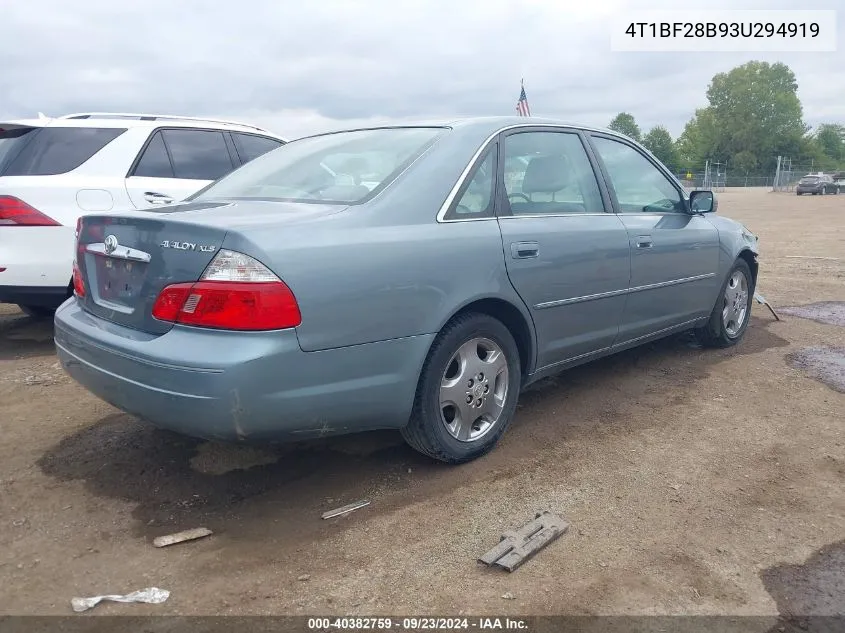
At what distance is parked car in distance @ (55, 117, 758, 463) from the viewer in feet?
8.28

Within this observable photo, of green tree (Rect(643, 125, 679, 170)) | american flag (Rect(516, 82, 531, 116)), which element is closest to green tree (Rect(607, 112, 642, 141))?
green tree (Rect(643, 125, 679, 170))

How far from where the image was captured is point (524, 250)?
338cm

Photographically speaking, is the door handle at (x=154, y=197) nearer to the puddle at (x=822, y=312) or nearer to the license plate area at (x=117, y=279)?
the license plate area at (x=117, y=279)

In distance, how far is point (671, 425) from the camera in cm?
380

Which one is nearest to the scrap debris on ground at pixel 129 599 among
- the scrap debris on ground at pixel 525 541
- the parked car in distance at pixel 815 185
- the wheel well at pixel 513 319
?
the scrap debris on ground at pixel 525 541

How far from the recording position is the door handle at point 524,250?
3335 millimetres

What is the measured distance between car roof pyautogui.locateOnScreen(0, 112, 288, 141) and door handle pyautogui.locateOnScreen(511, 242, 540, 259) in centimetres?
385

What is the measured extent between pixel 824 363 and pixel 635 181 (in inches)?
76.5


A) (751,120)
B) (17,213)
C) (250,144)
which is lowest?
(17,213)

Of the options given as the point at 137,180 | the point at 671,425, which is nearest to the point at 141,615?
the point at 671,425

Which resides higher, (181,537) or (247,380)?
(247,380)

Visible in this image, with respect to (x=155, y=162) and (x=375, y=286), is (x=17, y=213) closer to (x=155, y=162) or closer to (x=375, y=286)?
(x=155, y=162)

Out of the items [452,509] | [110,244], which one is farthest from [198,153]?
[452,509]

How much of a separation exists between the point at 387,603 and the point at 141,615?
779 mm
